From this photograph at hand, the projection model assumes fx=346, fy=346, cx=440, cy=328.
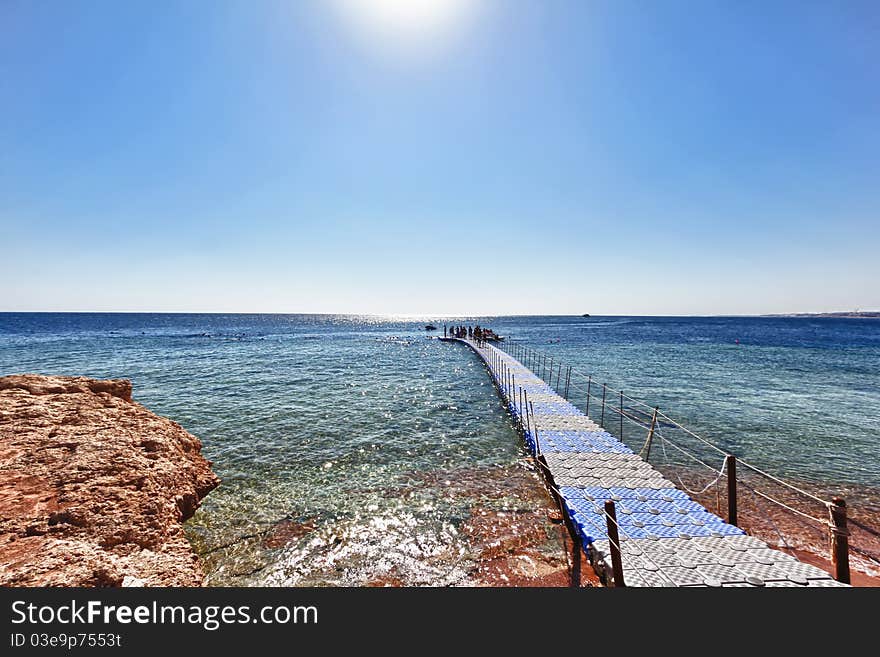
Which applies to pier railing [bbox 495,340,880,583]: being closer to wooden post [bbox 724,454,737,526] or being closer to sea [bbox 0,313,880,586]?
wooden post [bbox 724,454,737,526]

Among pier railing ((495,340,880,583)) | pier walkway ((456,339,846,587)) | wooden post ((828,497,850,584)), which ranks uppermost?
wooden post ((828,497,850,584))

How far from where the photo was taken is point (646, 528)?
7305 millimetres

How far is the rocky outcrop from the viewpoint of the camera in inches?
207

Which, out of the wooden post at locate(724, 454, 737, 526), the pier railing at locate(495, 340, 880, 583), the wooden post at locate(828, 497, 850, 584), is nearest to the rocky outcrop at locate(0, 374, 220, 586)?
the pier railing at locate(495, 340, 880, 583)

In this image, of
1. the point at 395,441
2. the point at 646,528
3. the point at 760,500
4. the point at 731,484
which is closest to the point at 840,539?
the point at 731,484

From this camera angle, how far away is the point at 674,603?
11.6ft

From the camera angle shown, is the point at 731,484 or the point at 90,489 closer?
the point at 90,489

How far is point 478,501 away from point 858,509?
10236 millimetres

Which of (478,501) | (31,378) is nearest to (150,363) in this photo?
(31,378)

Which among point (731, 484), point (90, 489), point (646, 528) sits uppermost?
point (90, 489)

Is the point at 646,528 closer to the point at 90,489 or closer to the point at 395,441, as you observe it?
the point at 395,441

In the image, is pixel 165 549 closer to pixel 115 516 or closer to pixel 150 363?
pixel 115 516

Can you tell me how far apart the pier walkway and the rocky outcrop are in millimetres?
7832

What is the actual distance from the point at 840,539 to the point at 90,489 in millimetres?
13793
